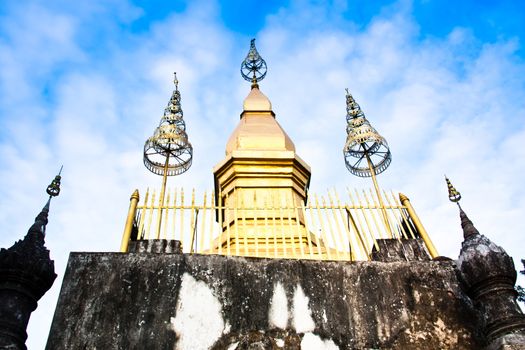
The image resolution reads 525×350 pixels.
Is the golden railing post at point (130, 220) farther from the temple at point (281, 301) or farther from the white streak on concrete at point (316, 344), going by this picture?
the white streak on concrete at point (316, 344)

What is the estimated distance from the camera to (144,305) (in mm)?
4566

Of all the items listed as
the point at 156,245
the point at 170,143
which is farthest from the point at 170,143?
the point at 156,245

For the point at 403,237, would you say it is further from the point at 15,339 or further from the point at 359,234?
the point at 15,339

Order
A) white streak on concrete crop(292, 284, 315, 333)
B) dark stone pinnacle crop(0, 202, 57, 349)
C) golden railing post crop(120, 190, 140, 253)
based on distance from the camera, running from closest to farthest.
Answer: dark stone pinnacle crop(0, 202, 57, 349) < white streak on concrete crop(292, 284, 315, 333) < golden railing post crop(120, 190, 140, 253)

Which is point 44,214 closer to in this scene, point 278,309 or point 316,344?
point 278,309

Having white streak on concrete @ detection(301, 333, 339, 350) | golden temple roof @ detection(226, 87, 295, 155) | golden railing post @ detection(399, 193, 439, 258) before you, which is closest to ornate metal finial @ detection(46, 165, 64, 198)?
white streak on concrete @ detection(301, 333, 339, 350)

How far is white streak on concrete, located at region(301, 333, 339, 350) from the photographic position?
175 inches

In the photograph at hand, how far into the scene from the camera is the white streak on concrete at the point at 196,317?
4391 mm

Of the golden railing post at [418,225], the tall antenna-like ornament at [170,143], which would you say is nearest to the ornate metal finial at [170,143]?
the tall antenna-like ornament at [170,143]

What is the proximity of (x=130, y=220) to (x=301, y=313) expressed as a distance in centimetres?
245

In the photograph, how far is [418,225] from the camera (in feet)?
20.7

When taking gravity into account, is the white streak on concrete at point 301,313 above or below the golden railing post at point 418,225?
below

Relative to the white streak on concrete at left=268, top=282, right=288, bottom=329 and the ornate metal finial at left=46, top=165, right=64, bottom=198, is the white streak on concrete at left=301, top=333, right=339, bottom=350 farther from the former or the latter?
the ornate metal finial at left=46, top=165, right=64, bottom=198

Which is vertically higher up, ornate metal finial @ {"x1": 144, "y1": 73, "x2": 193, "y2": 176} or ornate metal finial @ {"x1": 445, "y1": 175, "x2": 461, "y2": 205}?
ornate metal finial @ {"x1": 144, "y1": 73, "x2": 193, "y2": 176}
